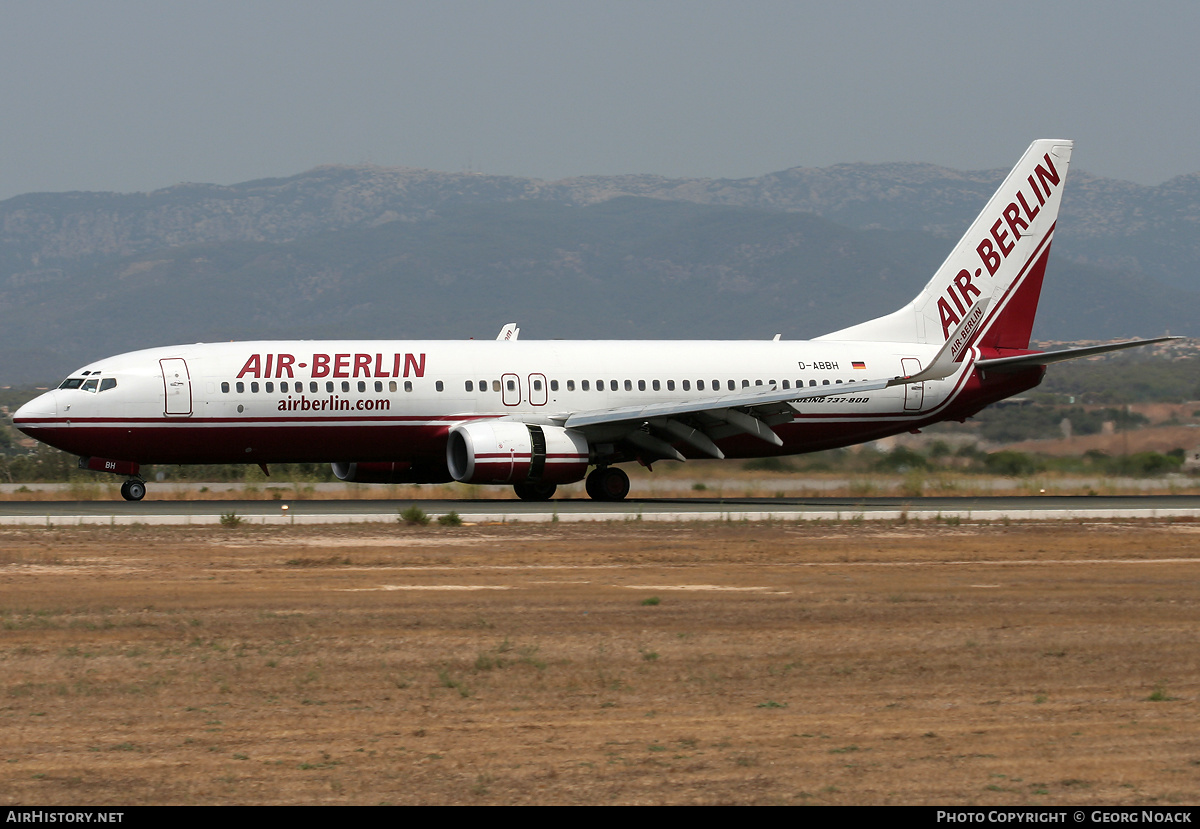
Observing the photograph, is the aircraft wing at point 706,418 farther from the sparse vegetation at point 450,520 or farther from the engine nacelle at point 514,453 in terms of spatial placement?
the sparse vegetation at point 450,520

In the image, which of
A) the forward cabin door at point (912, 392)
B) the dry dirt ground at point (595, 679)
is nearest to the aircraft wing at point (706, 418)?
the forward cabin door at point (912, 392)

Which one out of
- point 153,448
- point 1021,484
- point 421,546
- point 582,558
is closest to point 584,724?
point 582,558

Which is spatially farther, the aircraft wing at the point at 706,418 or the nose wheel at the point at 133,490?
the nose wheel at the point at 133,490

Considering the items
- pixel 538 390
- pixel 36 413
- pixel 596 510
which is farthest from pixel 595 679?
pixel 36 413

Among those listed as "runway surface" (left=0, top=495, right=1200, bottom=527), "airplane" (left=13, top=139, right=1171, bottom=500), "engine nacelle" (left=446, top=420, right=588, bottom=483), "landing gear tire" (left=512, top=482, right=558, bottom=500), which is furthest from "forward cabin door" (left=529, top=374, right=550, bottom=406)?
"runway surface" (left=0, top=495, right=1200, bottom=527)

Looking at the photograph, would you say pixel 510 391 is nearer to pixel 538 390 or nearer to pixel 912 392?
pixel 538 390

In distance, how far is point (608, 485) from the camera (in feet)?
115

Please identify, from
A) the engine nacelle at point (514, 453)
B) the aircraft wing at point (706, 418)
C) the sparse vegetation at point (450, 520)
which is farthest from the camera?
the aircraft wing at point (706, 418)

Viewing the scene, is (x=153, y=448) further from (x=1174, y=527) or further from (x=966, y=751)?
(x=966, y=751)

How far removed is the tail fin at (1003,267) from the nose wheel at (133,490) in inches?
663

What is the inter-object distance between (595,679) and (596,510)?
18.6 meters

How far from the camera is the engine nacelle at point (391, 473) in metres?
35.5

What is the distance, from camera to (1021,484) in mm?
41500

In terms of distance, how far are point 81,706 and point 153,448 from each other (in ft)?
71.9
